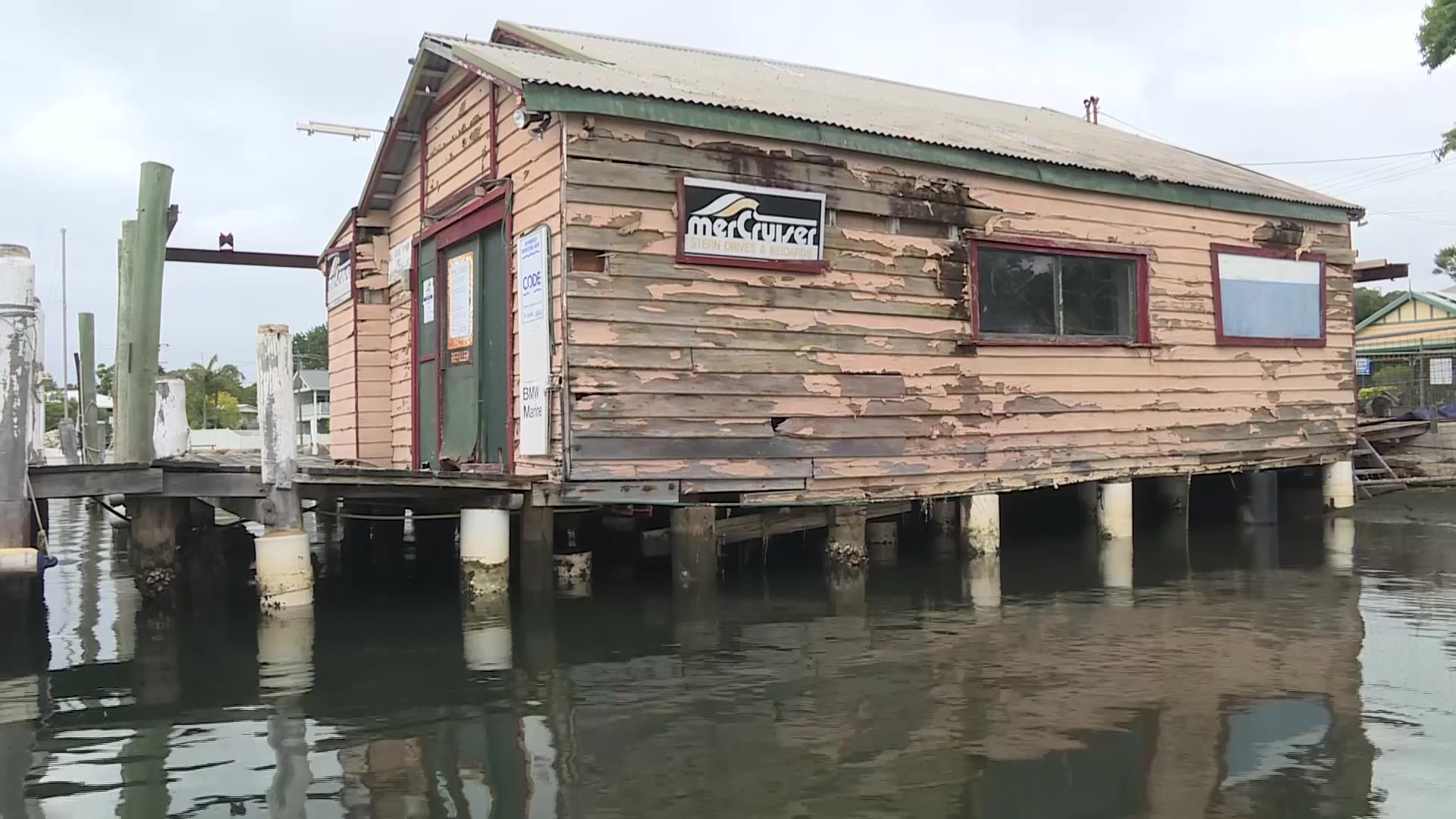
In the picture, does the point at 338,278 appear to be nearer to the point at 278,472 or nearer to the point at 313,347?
the point at 278,472

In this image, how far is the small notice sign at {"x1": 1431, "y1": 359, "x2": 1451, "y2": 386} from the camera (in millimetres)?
20172

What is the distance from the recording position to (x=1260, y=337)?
13.6 meters

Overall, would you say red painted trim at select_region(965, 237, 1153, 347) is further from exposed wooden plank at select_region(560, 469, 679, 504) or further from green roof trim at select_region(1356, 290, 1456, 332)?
green roof trim at select_region(1356, 290, 1456, 332)

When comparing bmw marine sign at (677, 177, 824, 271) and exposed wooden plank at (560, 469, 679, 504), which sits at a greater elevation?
bmw marine sign at (677, 177, 824, 271)

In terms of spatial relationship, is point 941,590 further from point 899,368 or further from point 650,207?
point 650,207

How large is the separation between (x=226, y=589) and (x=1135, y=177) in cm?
1033

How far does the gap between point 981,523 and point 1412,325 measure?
28.5m

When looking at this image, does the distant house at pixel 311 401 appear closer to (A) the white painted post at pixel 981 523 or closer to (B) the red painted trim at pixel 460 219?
(B) the red painted trim at pixel 460 219

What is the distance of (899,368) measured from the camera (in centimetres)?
1070

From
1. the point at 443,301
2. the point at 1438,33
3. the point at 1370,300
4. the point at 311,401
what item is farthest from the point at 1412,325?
the point at 311,401

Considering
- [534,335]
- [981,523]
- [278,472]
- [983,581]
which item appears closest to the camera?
[278,472]

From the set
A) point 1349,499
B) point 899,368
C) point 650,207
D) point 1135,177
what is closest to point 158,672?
point 650,207

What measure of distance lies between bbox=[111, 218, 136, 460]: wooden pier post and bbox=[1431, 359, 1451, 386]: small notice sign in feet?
68.0

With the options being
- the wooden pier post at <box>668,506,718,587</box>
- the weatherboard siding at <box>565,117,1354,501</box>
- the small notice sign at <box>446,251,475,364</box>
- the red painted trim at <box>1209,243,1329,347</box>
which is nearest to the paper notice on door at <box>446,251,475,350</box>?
the small notice sign at <box>446,251,475,364</box>
